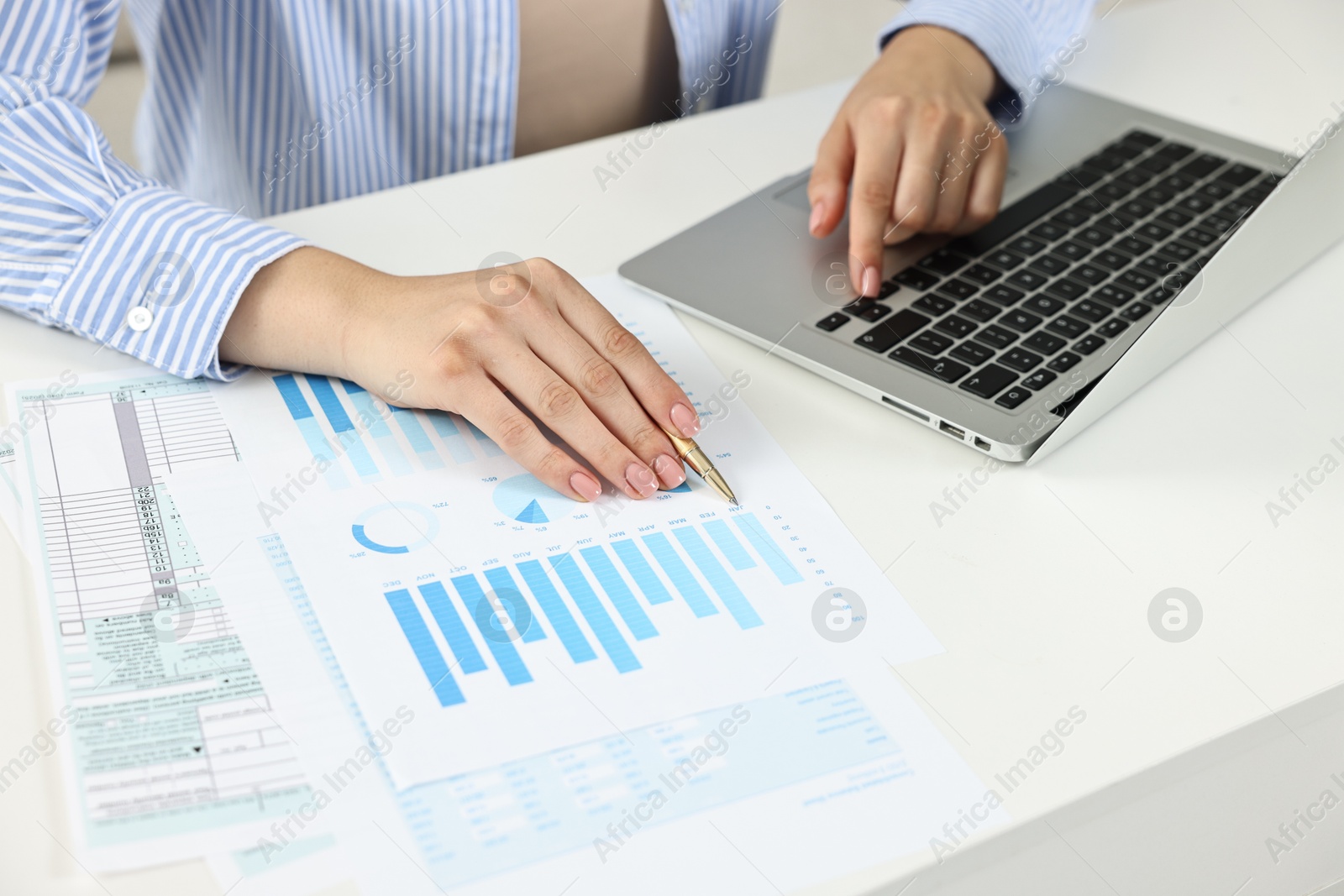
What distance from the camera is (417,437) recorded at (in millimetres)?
789

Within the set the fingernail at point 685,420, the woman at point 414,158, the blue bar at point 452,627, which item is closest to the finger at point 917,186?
the woman at point 414,158

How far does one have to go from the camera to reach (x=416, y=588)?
66 centimetres

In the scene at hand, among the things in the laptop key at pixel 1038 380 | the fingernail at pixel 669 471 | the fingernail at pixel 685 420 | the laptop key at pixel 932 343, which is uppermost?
the laptop key at pixel 1038 380

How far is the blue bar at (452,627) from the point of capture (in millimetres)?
614

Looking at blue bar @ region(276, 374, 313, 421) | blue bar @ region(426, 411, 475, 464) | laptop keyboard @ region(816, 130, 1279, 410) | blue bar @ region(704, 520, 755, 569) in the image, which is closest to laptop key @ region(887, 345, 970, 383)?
laptop keyboard @ region(816, 130, 1279, 410)

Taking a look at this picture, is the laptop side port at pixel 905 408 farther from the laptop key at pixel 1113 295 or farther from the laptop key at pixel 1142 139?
the laptop key at pixel 1142 139

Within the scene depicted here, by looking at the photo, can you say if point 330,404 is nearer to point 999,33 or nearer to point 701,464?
point 701,464

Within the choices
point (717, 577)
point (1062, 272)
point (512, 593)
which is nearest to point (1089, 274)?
point (1062, 272)

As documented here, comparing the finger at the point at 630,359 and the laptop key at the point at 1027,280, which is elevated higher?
the laptop key at the point at 1027,280

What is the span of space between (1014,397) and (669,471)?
0.25 m

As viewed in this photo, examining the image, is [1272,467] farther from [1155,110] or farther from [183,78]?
[183,78]

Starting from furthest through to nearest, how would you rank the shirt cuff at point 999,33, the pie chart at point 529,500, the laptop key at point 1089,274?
the shirt cuff at point 999,33
the laptop key at point 1089,274
the pie chart at point 529,500

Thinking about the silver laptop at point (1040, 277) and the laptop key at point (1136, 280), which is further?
the laptop key at point (1136, 280)

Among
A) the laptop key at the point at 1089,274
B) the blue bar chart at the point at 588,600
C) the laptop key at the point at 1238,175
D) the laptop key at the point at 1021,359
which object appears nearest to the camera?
the blue bar chart at the point at 588,600
